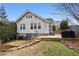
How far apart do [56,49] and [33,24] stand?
0.37 metres

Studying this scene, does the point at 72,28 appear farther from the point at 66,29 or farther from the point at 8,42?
the point at 8,42

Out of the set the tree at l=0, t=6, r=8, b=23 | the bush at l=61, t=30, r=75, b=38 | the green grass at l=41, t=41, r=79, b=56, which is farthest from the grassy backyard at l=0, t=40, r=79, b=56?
the tree at l=0, t=6, r=8, b=23

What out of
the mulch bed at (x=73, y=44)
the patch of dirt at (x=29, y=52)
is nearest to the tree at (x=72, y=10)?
the mulch bed at (x=73, y=44)

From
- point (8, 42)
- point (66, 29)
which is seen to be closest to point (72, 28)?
point (66, 29)

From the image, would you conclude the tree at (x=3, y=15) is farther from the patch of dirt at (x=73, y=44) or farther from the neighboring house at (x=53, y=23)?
the patch of dirt at (x=73, y=44)

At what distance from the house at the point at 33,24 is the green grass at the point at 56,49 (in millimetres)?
130

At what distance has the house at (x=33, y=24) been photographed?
1030cm

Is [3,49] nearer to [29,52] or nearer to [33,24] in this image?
[29,52]

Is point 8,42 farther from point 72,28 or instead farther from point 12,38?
point 72,28

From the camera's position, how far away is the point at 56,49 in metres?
10.3

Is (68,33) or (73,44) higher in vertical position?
(68,33)

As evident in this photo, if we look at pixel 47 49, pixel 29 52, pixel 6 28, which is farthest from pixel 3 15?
pixel 47 49

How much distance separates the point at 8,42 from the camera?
10.3m

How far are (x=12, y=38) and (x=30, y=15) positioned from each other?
32 centimetres
